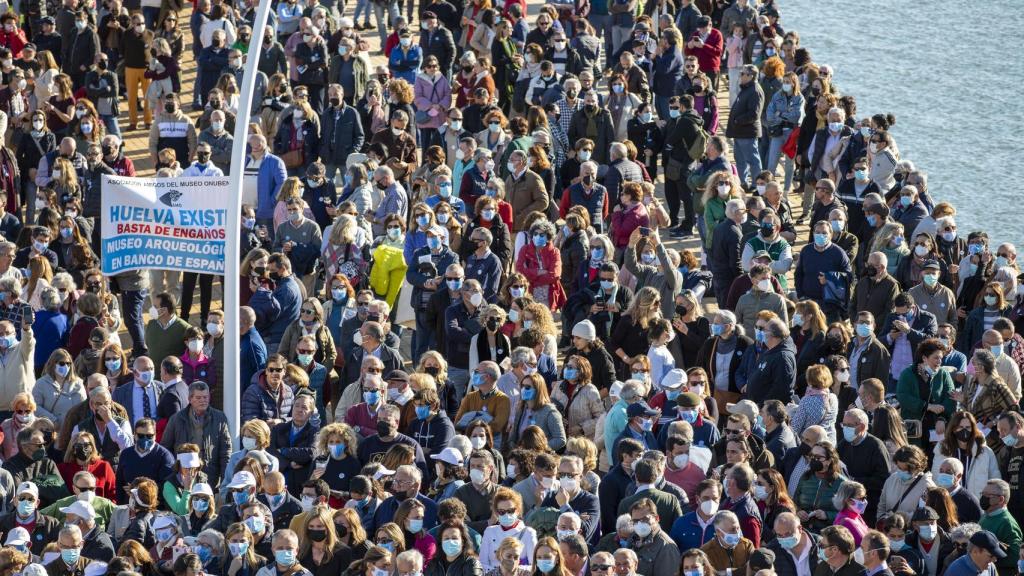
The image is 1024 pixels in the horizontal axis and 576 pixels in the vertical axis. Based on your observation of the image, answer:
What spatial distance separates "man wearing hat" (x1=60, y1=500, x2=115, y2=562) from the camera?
14.6 meters

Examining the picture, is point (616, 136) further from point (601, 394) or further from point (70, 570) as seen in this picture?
point (70, 570)

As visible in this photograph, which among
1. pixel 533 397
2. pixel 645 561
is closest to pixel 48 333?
pixel 533 397

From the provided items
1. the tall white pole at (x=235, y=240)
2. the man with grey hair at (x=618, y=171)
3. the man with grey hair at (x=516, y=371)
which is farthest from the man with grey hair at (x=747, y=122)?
the tall white pole at (x=235, y=240)

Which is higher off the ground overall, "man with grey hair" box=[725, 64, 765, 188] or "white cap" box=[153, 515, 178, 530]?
"man with grey hair" box=[725, 64, 765, 188]

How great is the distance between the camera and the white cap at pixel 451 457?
49.6ft

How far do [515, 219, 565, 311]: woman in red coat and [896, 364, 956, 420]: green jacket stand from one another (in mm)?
3612

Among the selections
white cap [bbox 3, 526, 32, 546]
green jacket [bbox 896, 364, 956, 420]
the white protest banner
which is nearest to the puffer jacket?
the white protest banner

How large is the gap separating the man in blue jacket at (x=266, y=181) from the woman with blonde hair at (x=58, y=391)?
434 cm

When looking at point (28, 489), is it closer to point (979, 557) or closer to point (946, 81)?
point (979, 557)

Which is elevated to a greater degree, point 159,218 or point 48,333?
point 159,218

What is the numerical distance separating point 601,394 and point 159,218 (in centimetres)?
401

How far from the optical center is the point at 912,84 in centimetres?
3572

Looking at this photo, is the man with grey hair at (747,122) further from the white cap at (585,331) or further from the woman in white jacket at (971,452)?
the woman in white jacket at (971,452)

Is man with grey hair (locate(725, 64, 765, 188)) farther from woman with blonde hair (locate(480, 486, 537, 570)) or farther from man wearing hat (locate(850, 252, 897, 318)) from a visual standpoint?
woman with blonde hair (locate(480, 486, 537, 570))
